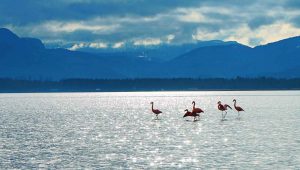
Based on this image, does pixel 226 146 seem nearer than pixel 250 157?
No

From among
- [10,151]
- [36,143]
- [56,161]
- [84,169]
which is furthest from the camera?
[36,143]

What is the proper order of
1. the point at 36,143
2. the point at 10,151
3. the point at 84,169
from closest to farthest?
1. the point at 84,169
2. the point at 10,151
3. the point at 36,143

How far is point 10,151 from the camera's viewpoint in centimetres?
4556

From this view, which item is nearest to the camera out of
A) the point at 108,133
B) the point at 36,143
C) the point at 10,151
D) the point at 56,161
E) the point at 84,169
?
the point at 84,169

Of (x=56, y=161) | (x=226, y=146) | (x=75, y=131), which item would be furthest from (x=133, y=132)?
(x=56, y=161)

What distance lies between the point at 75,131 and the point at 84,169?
28.2 metres

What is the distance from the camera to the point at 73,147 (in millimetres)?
47688

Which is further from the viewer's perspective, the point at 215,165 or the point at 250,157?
the point at 250,157

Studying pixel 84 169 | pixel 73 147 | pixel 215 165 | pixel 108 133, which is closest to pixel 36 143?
pixel 73 147

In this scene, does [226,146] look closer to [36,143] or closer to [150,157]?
[150,157]

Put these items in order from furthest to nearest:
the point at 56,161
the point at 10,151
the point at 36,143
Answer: the point at 36,143, the point at 10,151, the point at 56,161

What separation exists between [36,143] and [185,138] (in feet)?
45.5

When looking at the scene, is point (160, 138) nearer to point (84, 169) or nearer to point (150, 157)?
point (150, 157)

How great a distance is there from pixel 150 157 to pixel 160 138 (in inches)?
508
